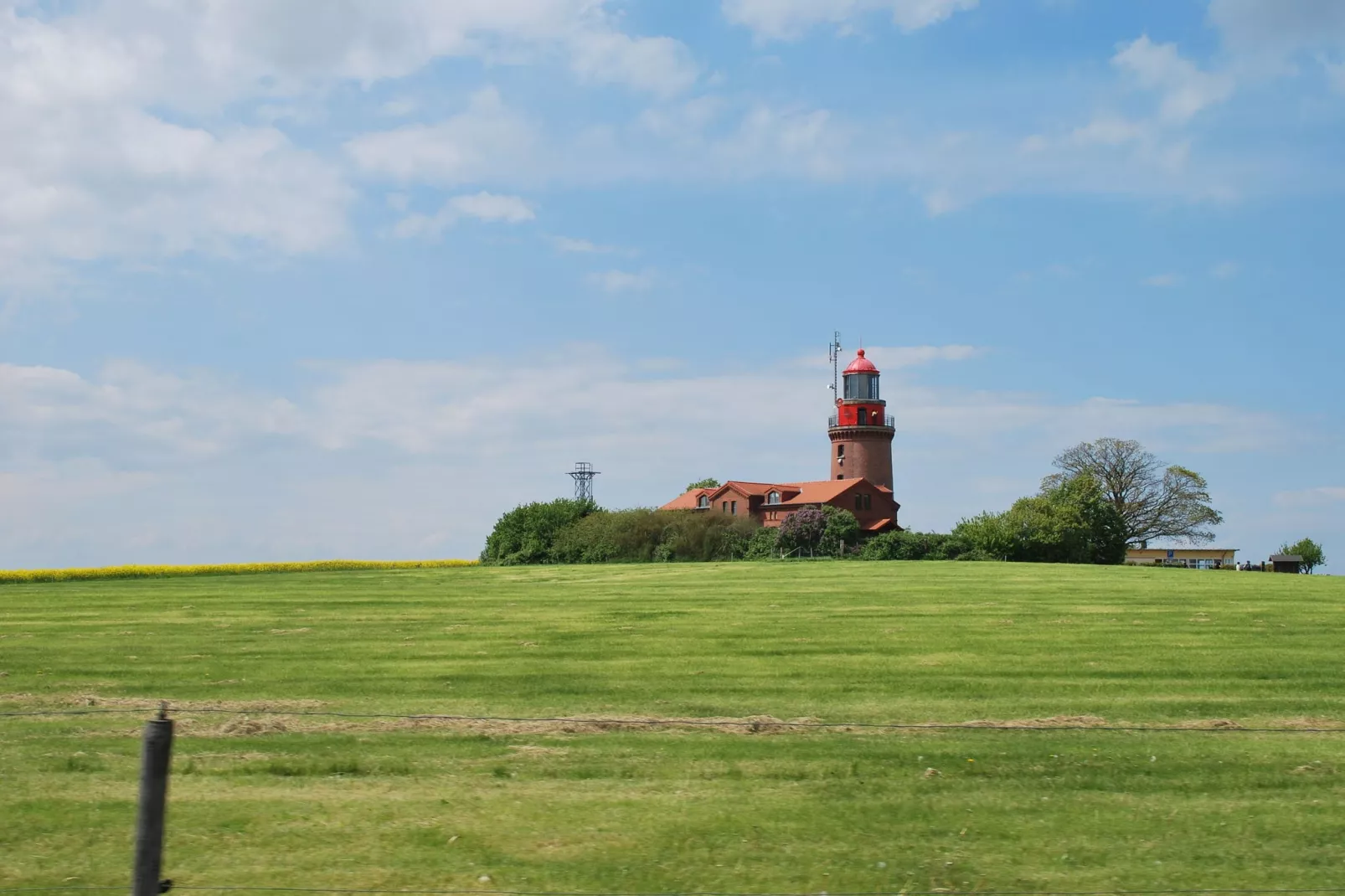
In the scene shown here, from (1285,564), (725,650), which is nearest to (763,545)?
(1285,564)

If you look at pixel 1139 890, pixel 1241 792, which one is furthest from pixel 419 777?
pixel 1241 792

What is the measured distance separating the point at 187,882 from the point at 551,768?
4.31 metres

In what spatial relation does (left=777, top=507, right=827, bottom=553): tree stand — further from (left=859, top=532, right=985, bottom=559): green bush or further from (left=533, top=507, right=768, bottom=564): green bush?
(left=859, top=532, right=985, bottom=559): green bush

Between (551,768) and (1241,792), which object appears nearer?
(1241,792)

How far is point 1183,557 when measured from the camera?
372ft

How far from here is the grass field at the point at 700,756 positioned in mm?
9508

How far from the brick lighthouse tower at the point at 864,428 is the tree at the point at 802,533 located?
592 inches

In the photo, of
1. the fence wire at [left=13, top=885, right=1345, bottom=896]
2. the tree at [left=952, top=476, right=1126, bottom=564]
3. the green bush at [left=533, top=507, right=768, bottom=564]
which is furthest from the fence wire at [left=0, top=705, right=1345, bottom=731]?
the green bush at [left=533, top=507, right=768, bottom=564]

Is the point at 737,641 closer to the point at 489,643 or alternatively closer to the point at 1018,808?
the point at 489,643

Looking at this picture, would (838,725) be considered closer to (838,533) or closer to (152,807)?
(152,807)

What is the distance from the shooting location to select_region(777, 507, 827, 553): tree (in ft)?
277

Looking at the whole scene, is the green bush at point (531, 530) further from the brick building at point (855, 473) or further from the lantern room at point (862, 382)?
the lantern room at point (862, 382)

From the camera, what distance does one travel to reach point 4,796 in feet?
37.7

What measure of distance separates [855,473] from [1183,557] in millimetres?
37753
